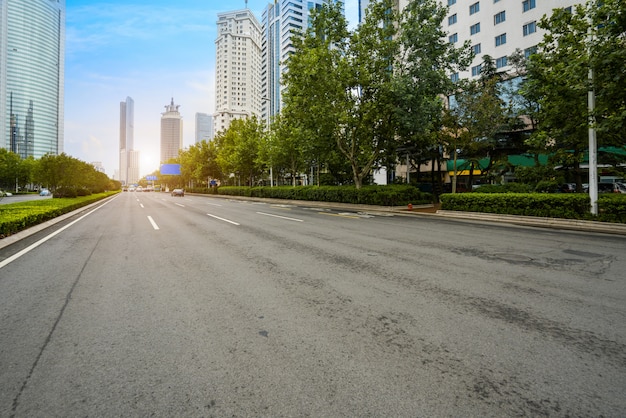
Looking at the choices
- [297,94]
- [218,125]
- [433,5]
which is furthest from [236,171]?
[218,125]

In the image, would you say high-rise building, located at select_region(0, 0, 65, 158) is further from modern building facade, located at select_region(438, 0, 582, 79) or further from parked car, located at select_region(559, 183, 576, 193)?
parked car, located at select_region(559, 183, 576, 193)

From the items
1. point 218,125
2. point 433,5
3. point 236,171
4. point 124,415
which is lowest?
point 124,415

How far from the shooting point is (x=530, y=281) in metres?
4.70

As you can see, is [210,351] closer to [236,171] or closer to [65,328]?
[65,328]

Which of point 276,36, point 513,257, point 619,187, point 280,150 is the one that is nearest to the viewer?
point 513,257

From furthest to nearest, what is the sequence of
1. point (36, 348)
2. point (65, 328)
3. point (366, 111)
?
point (366, 111) < point (65, 328) < point (36, 348)

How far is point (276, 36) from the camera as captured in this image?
127188mm

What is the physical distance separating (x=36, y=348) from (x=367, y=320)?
3.04 metres

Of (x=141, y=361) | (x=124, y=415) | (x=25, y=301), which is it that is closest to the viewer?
(x=124, y=415)

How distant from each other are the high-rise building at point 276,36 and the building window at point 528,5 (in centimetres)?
8303

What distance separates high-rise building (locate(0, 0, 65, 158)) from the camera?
373 feet

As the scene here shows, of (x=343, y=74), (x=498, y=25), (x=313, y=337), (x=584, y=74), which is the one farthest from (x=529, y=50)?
(x=313, y=337)

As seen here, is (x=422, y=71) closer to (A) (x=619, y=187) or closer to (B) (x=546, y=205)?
(B) (x=546, y=205)

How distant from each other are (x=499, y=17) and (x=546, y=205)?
3594cm
